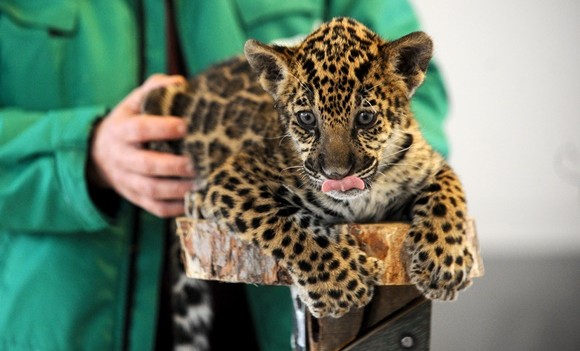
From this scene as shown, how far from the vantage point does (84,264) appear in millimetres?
1567

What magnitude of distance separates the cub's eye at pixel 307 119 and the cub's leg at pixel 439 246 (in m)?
0.20

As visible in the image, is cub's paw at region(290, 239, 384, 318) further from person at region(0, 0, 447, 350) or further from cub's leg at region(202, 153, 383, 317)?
person at region(0, 0, 447, 350)

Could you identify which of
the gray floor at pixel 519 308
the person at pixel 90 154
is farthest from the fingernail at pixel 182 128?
the gray floor at pixel 519 308

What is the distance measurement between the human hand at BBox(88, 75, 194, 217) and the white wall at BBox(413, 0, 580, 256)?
127 cm

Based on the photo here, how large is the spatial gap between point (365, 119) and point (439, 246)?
0.21 m

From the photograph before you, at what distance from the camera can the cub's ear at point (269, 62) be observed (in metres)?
0.76

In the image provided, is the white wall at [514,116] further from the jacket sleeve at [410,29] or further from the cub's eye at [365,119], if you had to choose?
the cub's eye at [365,119]

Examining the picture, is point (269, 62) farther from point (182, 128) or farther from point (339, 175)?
point (182, 128)

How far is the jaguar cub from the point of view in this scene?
2.42ft

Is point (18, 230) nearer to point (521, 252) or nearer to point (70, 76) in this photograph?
point (70, 76)

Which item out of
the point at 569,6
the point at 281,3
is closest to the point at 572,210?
the point at 569,6

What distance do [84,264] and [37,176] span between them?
238 mm

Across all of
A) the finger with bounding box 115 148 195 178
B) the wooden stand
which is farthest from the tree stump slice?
the finger with bounding box 115 148 195 178

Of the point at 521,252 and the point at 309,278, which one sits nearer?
the point at 309,278
